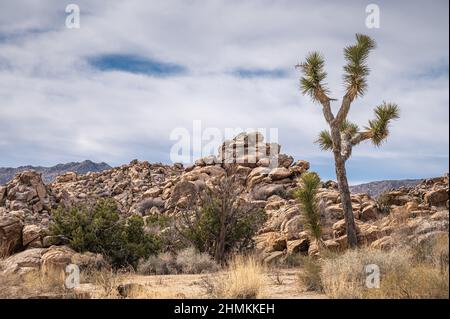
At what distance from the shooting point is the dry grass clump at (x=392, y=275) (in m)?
7.32

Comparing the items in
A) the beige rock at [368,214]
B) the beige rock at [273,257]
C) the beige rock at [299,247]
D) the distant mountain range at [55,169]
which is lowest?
the beige rock at [273,257]

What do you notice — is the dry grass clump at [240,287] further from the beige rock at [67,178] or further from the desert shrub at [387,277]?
the beige rock at [67,178]

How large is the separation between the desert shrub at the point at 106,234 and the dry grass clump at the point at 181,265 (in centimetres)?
84

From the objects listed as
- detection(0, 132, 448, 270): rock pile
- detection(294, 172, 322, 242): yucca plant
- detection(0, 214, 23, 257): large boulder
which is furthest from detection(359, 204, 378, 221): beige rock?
detection(0, 214, 23, 257): large boulder

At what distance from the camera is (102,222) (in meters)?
15.5

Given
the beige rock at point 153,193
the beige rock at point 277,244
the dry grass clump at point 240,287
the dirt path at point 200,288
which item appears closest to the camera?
the dry grass clump at point 240,287

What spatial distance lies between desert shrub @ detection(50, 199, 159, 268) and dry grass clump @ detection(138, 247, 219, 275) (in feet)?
2.74

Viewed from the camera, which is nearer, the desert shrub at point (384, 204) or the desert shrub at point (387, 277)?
the desert shrub at point (387, 277)

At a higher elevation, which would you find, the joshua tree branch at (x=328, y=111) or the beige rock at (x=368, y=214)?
the joshua tree branch at (x=328, y=111)

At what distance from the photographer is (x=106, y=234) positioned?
51.0ft

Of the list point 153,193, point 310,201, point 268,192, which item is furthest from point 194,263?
point 153,193

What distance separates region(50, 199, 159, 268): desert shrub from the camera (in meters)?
15.2

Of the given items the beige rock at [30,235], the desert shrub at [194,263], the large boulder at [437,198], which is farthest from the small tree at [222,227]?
the large boulder at [437,198]
